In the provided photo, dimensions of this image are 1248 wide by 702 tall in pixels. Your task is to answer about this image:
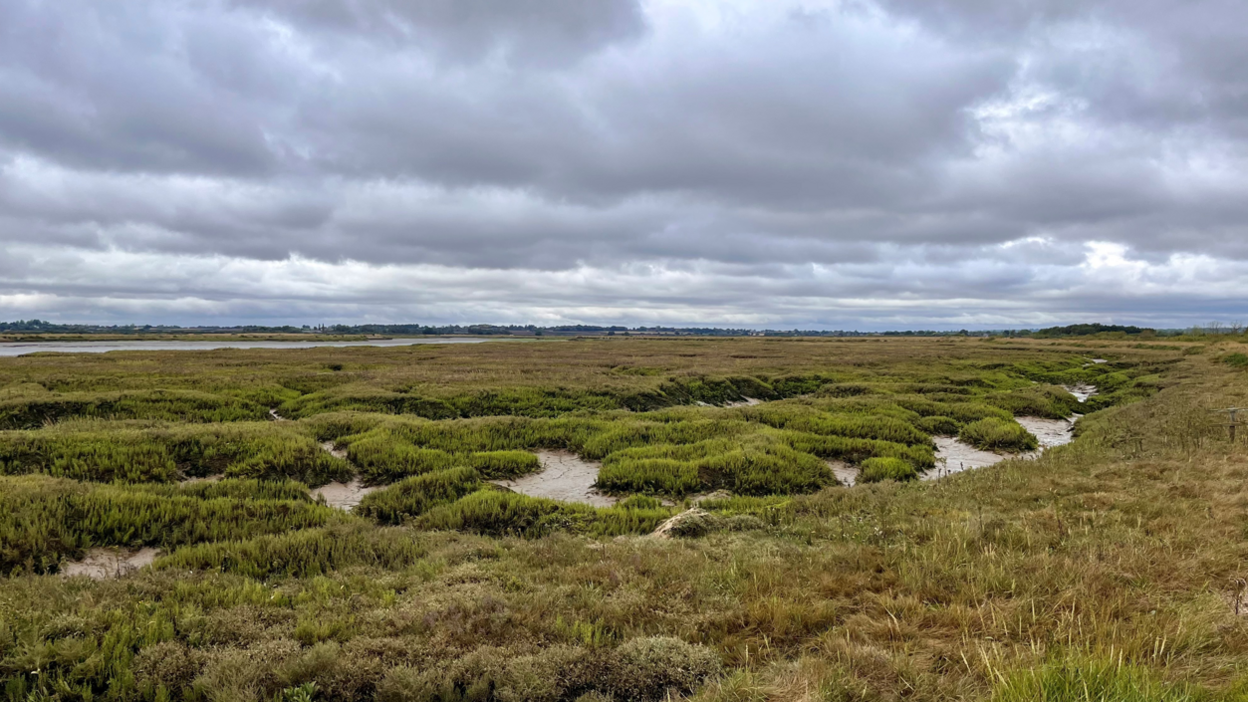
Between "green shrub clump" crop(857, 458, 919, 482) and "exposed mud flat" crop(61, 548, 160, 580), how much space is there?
16.1 meters

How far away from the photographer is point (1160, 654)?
505 cm

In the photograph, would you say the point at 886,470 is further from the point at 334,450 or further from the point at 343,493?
the point at 334,450

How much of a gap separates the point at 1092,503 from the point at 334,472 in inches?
675

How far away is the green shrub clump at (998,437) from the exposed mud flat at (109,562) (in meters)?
24.6

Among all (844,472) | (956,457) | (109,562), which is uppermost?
(109,562)

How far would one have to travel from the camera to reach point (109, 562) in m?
9.13

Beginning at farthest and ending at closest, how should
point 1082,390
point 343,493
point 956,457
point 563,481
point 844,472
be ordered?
point 1082,390 → point 956,457 → point 844,472 → point 563,481 → point 343,493

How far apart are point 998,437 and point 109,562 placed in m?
26.0

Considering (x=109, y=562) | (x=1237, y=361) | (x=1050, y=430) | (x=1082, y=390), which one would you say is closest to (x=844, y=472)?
(x=1050, y=430)

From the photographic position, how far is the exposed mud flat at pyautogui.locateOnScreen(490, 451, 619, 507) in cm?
1506

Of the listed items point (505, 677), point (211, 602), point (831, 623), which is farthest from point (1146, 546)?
point (211, 602)

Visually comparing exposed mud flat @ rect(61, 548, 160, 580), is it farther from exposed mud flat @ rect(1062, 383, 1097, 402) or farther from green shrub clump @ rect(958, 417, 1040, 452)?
exposed mud flat @ rect(1062, 383, 1097, 402)

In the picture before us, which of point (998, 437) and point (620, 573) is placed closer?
point (620, 573)

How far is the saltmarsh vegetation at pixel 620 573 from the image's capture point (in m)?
5.15
